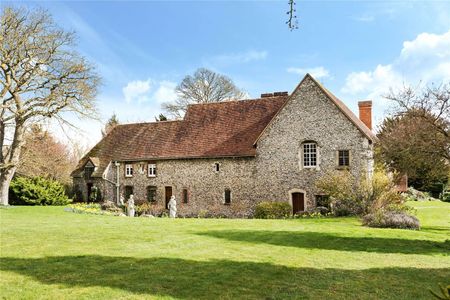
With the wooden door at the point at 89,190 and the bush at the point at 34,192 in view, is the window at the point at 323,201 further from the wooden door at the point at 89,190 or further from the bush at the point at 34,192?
the bush at the point at 34,192

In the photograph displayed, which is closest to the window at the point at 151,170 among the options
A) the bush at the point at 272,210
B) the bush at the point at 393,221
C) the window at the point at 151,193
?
the window at the point at 151,193

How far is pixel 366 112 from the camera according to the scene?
33.2m

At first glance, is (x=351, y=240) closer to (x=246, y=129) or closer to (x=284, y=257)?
(x=284, y=257)

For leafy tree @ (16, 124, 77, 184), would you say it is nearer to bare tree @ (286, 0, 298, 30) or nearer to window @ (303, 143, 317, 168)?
window @ (303, 143, 317, 168)

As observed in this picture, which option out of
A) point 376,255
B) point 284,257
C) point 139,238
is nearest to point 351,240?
point 376,255

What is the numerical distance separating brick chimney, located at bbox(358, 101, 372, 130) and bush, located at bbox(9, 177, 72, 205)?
25.6 metres

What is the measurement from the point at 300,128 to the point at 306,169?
2845 mm

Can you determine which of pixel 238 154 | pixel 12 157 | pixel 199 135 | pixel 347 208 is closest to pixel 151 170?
pixel 199 135

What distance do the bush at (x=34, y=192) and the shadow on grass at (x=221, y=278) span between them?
23.0 metres

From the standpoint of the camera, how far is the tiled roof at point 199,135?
29906 millimetres

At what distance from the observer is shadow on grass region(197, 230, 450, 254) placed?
12328mm

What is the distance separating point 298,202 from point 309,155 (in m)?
3.31

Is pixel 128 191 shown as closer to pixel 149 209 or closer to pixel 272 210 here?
pixel 149 209

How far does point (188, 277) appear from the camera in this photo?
27.3ft
